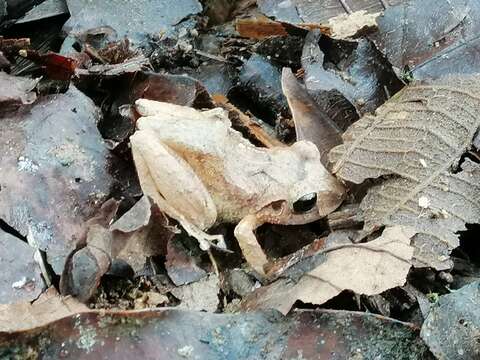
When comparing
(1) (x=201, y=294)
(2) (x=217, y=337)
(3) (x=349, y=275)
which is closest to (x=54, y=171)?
(1) (x=201, y=294)

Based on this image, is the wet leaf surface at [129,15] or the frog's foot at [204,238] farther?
the wet leaf surface at [129,15]

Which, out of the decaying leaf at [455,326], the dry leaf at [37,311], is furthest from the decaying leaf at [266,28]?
the dry leaf at [37,311]

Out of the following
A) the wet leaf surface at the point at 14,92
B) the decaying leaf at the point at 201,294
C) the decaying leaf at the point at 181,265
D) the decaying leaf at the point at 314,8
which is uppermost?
the wet leaf surface at the point at 14,92

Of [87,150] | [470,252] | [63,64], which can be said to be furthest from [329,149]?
[63,64]

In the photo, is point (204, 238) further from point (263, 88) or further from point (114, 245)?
point (263, 88)

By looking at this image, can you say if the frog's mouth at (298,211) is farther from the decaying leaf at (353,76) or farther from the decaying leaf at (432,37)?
the decaying leaf at (432,37)

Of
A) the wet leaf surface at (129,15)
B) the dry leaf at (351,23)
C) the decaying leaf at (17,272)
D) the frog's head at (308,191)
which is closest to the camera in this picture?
the decaying leaf at (17,272)
